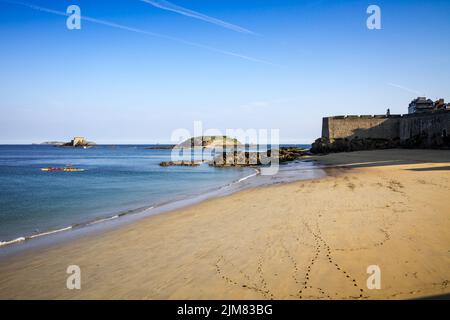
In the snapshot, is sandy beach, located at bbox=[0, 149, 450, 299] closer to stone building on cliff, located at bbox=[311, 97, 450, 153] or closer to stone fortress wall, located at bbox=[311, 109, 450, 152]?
stone building on cliff, located at bbox=[311, 97, 450, 153]

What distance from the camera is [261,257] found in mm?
6152

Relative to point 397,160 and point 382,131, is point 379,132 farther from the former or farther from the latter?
point 397,160

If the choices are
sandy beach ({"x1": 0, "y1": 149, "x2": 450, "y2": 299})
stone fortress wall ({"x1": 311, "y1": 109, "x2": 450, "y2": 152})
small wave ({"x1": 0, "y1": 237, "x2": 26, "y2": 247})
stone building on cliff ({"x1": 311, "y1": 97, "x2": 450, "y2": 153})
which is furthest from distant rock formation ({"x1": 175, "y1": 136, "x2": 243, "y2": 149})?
sandy beach ({"x1": 0, "y1": 149, "x2": 450, "y2": 299})

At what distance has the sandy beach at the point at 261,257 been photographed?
4762 millimetres

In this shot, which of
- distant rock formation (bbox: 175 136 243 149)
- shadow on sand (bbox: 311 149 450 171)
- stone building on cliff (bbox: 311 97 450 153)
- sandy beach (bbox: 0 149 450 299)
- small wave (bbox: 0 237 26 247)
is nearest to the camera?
sandy beach (bbox: 0 149 450 299)

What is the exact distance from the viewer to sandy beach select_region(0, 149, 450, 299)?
4.76 meters

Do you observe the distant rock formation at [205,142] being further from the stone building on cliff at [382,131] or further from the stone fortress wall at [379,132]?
the stone fortress wall at [379,132]

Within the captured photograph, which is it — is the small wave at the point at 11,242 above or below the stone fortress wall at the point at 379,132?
below

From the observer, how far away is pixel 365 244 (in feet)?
21.0

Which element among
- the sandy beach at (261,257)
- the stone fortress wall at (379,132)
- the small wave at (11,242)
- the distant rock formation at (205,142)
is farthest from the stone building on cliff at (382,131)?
the distant rock formation at (205,142)

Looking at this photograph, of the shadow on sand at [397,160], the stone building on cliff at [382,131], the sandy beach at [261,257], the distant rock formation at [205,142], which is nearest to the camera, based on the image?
the sandy beach at [261,257]

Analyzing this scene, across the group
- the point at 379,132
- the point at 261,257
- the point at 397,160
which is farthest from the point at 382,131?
the point at 261,257
